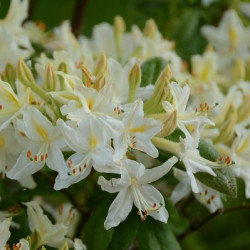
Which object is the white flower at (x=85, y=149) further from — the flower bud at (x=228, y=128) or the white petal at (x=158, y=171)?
the flower bud at (x=228, y=128)

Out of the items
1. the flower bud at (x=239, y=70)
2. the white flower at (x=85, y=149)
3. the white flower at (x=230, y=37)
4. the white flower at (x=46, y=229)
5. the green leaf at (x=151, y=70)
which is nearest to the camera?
the white flower at (x=85, y=149)

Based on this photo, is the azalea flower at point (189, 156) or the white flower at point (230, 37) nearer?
the azalea flower at point (189, 156)

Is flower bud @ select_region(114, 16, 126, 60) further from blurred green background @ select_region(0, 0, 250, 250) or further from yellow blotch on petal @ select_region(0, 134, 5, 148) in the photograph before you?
yellow blotch on petal @ select_region(0, 134, 5, 148)

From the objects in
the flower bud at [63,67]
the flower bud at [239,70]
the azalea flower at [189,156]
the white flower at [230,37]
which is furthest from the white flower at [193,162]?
the white flower at [230,37]

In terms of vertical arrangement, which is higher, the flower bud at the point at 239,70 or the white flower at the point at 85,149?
the white flower at the point at 85,149

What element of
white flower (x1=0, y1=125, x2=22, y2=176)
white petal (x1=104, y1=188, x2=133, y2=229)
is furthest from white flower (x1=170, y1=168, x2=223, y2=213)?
white flower (x1=0, y1=125, x2=22, y2=176)

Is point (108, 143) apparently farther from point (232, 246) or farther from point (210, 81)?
point (232, 246)
